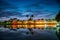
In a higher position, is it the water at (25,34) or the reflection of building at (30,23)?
the reflection of building at (30,23)

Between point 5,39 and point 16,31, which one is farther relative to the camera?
point 16,31

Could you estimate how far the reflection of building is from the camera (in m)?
3.35

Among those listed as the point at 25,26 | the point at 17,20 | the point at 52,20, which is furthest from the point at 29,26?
the point at 52,20

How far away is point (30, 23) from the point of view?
338cm

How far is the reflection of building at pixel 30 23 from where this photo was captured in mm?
3348

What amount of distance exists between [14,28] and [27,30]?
0.96 feet

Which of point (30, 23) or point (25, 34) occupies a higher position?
point (30, 23)

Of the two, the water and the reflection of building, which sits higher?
the reflection of building

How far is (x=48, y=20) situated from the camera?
3379 mm

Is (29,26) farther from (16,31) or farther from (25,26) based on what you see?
(16,31)

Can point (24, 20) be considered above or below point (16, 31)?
above

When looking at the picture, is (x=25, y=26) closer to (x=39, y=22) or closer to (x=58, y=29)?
(x=39, y=22)

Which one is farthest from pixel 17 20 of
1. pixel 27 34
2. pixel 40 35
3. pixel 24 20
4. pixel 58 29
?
pixel 58 29

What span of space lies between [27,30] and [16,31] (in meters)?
0.26
